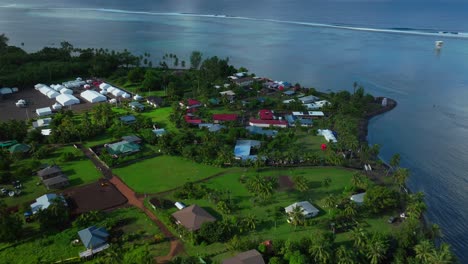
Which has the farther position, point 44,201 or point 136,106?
point 136,106

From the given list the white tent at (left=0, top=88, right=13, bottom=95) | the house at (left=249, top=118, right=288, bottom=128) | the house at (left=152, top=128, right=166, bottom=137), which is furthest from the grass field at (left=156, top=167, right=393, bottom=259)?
the white tent at (left=0, top=88, right=13, bottom=95)

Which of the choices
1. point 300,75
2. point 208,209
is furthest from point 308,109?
point 208,209

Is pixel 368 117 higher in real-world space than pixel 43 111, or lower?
lower

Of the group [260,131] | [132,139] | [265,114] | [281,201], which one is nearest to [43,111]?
[132,139]

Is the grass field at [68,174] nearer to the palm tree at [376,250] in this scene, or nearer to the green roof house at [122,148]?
Result: the green roof house at [122,148]

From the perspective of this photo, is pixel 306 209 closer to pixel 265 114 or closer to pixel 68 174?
pixel 265 114
